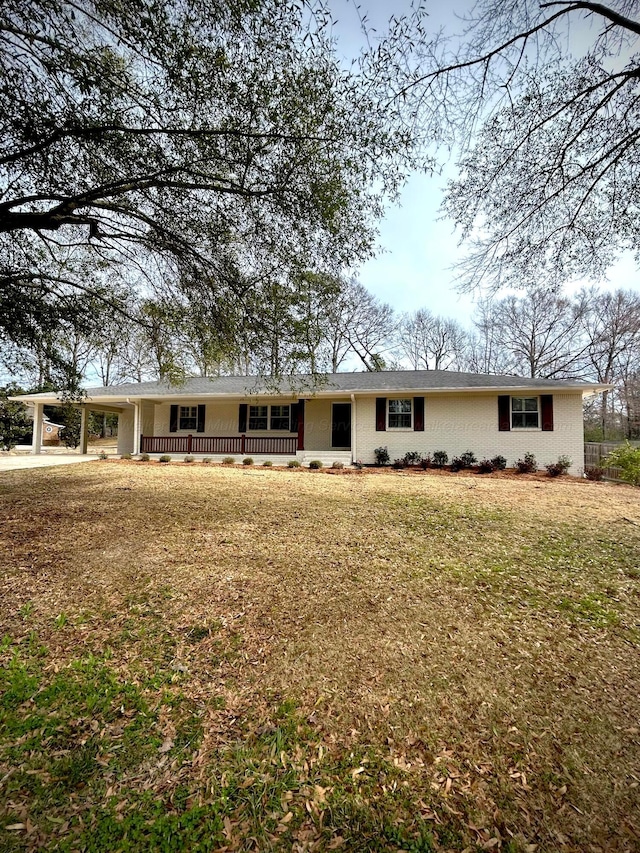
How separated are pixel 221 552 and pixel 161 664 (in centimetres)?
170

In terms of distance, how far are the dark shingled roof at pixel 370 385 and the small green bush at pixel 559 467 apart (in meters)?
2.17

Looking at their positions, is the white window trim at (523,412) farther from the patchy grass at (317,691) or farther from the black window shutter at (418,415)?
the patchy grass at (317,691)

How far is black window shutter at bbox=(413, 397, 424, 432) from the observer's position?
515 inches

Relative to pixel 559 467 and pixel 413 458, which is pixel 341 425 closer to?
pixel 413 458

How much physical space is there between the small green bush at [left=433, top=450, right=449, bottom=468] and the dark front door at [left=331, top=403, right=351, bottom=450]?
3.58m

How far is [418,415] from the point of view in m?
13.1

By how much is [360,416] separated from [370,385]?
4.00 feet

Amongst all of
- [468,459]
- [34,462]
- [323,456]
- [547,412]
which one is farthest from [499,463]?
[34,462]

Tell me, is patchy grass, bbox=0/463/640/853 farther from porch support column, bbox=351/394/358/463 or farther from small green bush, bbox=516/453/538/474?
porch support column, bbox=351/394/358/463

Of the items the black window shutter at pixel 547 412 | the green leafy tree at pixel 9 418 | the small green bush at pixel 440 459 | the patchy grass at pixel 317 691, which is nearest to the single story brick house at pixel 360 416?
the black window shutter at pixel 547 412

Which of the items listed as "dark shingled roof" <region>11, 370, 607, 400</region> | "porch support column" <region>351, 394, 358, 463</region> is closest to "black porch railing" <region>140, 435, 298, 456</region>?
"dark shingled roof" <region>11, 370, 607, 400</region>

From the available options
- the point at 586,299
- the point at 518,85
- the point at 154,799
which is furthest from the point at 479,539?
the point at 586,299

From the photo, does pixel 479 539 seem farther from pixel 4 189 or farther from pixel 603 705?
pixel 4 189

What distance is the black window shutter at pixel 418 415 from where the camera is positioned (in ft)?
42.9
